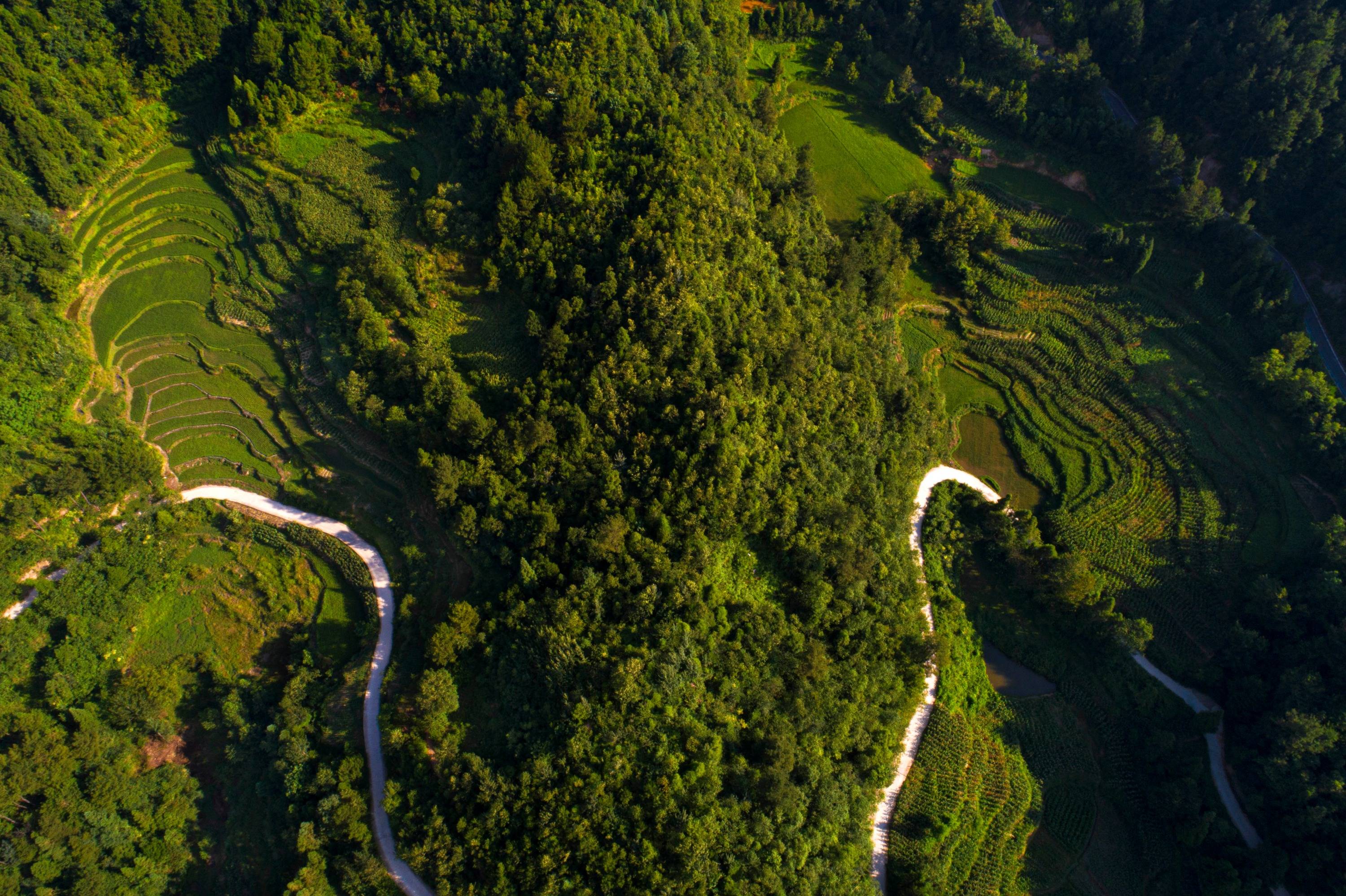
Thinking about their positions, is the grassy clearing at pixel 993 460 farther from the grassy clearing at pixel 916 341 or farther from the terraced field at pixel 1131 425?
the grassy clearing at pixel 916 341

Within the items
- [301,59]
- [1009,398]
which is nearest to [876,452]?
[1009,398]

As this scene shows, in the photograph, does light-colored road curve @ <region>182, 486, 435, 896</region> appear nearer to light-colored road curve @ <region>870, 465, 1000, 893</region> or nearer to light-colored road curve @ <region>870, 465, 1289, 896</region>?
light-colored road curve @ <region>870, 465, 1000, 893</region>

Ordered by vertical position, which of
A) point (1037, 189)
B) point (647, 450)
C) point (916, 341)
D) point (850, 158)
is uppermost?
point (850, 158)

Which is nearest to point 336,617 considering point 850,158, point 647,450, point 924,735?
point 647,450

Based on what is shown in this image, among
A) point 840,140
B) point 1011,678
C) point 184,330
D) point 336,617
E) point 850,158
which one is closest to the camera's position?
point 336,617

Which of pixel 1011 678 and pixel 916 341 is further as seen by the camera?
pixel 916 341

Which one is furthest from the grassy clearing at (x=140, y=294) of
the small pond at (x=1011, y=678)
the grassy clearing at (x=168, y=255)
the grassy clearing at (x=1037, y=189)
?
the grassy clearing at (x=1037, y=189)

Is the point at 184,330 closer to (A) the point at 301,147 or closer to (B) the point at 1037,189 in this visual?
(A) the point at 301,147
